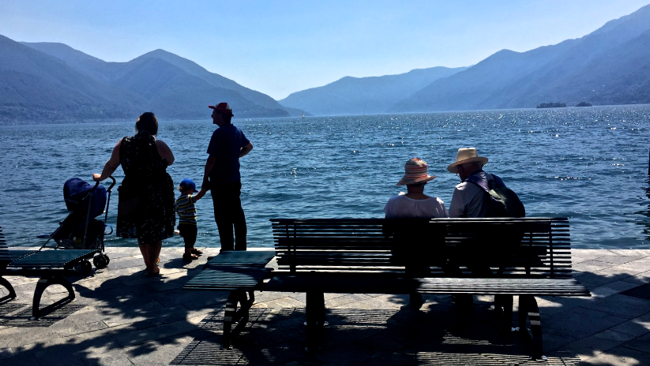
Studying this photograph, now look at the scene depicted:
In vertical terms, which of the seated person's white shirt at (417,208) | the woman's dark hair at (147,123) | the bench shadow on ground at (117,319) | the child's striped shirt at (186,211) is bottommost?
the bench shadow on ground at (117,319)

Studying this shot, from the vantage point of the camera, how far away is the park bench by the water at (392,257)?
4.11m

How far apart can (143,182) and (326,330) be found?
274 centimetres

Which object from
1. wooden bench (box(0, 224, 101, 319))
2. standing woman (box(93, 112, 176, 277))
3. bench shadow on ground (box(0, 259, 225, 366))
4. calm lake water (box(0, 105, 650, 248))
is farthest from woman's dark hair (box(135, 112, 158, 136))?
calm lake water (box(0, 105, 650, 248))

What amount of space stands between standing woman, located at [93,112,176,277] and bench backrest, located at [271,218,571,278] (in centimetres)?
219

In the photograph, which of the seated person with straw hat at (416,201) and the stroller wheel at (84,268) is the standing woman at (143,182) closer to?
the stroller wheel at (84,268)

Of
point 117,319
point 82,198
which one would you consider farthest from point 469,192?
point 82,198

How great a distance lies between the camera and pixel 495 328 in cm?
449

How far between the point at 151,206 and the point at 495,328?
12.4 ft

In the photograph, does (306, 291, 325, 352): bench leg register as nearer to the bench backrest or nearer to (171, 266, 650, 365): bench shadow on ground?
(171, 266, 650, 365): bench shadow on ground

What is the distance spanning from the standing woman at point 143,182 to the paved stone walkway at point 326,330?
63 cm

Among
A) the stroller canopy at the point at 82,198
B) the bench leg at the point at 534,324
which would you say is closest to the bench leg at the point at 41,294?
the stroller canopy at the point at 82,198

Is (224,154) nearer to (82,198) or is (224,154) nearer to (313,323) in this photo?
(82,198)

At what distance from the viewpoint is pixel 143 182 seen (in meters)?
6.00

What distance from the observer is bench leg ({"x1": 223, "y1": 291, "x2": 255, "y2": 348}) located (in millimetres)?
4219
